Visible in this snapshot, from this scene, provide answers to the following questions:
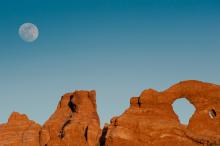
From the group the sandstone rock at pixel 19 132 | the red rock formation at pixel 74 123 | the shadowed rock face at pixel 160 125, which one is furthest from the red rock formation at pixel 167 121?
the sandstone rock at pixel 19 132

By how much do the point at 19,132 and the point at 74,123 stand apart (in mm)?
30154

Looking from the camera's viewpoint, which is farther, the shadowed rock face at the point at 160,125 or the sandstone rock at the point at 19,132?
the sandstone rock at the point at 19,132

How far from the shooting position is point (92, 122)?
119m

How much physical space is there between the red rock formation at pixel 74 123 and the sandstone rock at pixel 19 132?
6574 millimetres

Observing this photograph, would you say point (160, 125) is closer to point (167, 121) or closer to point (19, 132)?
point (167, 121)

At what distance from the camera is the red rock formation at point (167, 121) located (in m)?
75.6

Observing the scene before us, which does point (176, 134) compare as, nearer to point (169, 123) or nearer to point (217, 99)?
point (169, 123)

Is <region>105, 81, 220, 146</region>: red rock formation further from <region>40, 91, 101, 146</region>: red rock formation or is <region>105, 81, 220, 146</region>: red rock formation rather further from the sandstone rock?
the sandstone rock

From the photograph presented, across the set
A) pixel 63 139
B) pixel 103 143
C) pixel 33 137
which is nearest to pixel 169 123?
pixel 103 143

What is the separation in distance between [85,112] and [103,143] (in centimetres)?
4252

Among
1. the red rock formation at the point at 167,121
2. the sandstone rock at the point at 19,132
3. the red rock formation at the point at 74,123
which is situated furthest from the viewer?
the sandstone rock at the point at 19,132

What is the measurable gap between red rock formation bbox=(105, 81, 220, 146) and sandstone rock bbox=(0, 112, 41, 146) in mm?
55144

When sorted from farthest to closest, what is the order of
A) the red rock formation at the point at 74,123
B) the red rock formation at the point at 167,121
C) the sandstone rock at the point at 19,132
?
the sandstone rock at the point at 19,132
the red rock formation at the point at 74,123
the red rock formation at the point at 167,121

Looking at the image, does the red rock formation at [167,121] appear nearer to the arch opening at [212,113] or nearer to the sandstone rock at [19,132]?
the arch opening at [212,113]
